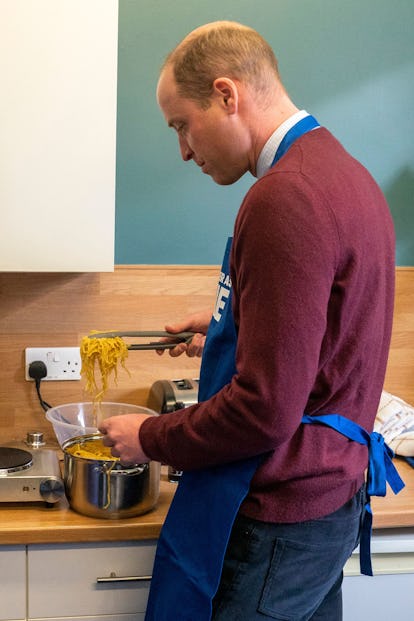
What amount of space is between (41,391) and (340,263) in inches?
47.6

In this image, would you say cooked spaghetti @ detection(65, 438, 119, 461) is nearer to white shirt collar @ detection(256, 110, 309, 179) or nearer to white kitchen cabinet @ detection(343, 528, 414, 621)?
white kitchen cabinet @ detection(343, 528, 414, 621)

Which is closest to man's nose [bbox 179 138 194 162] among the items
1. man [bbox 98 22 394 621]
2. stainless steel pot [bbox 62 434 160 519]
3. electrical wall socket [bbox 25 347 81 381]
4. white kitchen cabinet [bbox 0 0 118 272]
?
man [bbox 98 22 394 621]

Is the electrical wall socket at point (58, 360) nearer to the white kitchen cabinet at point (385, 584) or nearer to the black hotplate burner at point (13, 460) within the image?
the black hotplate burner at point (13, 460)

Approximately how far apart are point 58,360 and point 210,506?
2.99ft

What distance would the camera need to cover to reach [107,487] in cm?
166

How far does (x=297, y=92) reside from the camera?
224cm

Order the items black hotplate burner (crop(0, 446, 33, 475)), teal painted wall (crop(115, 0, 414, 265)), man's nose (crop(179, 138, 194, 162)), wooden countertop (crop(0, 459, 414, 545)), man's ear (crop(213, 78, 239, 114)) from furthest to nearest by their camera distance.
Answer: teal painted wall (crop(115, 0, 414, 265))
black hotplate burner (crop(0, 446, 33, 475))
wooden countertop (crop(0, 459, 414, 545))
man's nose (crop(179, 138, 194, 162))
man's ear (crop(213, 78, 239, 114))

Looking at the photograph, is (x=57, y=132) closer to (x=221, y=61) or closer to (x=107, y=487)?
(x=221, y=61)

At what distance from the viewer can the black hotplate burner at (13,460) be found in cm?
174

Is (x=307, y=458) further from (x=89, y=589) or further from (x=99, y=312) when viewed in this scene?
(x=99, y=312)

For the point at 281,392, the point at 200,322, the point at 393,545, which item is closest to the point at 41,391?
the point at 200,322

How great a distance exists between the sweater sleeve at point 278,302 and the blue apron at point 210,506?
0.12 m

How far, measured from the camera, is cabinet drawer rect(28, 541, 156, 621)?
1661 millimetres

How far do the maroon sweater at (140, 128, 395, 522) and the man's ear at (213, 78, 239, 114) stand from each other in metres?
0.13
